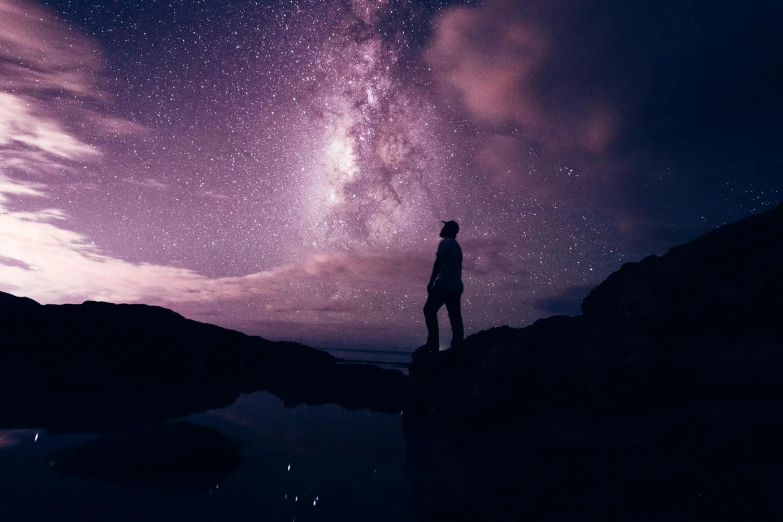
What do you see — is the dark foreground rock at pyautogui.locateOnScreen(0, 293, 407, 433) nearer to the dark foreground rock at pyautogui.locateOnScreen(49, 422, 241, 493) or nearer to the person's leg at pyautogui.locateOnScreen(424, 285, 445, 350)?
the dark foreground rock at pyautogui.locateOnScreen(49, 422, 241, 493)

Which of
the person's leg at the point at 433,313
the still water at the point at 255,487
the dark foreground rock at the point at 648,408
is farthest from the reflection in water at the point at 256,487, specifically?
the person's leg at the point at 433,313

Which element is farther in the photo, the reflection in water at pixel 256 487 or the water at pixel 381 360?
the water at pixel 381 360

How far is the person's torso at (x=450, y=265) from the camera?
27.0 feet

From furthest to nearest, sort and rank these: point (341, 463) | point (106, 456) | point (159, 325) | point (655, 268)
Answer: point (159, 325) < point (341, 463) < point (106, 456) < point (655, 268)

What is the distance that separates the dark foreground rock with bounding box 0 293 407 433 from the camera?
12.5 metres

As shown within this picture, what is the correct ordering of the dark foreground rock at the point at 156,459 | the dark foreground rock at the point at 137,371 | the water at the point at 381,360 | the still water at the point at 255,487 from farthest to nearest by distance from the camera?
the water at the point at 381,360 < the dark foreground rock at the point at 137,371 < the dark foreground rock at the point at 156,459 < the still water at the point at 255,487

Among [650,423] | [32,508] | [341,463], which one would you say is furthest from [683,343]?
[32,508]

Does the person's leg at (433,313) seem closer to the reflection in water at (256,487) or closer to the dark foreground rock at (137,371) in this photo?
the reflection in water at (256,487)

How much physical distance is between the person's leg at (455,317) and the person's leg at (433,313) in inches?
7.4

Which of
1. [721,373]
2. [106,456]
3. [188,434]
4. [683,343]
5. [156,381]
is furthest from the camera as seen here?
[156,381]

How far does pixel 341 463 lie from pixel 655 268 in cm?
726

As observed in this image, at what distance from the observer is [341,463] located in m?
8.03

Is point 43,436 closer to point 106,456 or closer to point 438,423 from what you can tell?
point 106,456

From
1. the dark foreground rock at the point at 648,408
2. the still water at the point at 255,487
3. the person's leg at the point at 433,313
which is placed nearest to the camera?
the dark foreground rock at the point at 648,408
